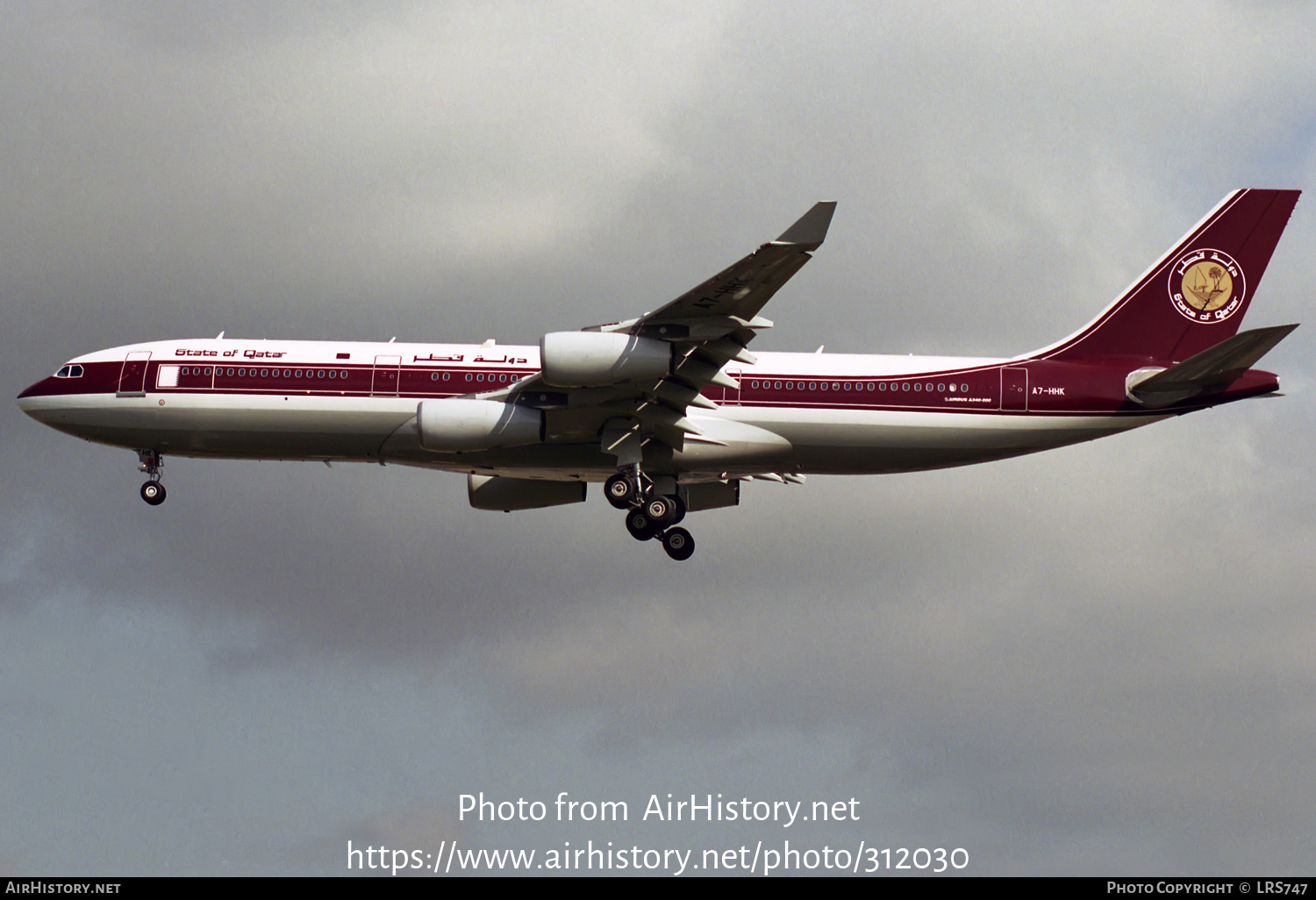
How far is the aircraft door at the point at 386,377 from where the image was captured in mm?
51594

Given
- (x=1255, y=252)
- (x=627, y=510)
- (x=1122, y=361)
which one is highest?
(x=1255, y=252)

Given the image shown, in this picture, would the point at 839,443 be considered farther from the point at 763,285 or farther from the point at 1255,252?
the point at 1255,252

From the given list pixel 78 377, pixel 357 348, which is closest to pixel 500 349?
pixel 357 348

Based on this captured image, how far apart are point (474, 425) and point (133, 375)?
1124cm

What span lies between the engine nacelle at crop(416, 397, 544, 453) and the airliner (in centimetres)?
6

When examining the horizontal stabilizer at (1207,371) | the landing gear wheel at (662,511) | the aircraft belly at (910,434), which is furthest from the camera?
the landing gear wheel at (662,511)

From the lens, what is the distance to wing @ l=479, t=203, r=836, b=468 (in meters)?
44.3

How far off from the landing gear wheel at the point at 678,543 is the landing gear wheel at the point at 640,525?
1497 mm

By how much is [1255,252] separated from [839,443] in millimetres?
15419

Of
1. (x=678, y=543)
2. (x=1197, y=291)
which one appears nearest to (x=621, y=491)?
(x=678, y=543)

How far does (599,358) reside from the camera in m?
46.9

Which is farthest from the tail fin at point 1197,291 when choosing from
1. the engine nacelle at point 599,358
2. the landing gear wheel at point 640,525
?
the engine nacelle at point 599,358

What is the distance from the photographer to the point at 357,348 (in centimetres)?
5244

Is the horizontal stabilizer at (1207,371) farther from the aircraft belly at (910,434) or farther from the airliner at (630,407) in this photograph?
the aircraft belly at (910,434)
